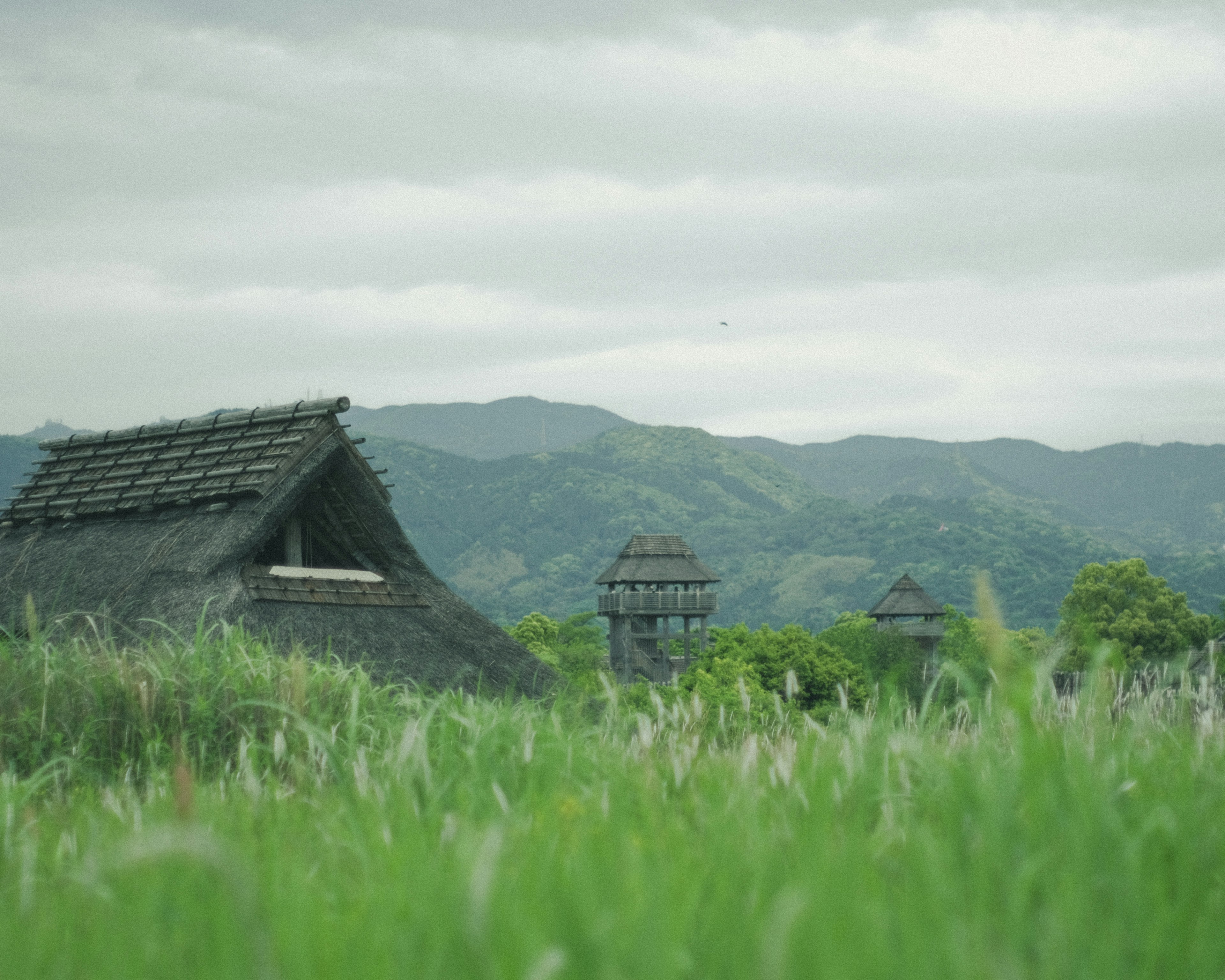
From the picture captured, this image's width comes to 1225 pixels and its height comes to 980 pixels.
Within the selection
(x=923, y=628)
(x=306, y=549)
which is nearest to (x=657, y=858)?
(x=306, y=549)

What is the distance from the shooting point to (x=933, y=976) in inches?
62.9

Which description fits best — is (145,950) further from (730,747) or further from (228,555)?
(228,555)

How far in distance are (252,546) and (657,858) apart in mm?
12434

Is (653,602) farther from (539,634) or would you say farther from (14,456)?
(14,456)

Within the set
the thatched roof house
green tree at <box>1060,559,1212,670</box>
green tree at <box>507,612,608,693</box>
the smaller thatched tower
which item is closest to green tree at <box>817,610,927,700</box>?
the smaller thatched tower

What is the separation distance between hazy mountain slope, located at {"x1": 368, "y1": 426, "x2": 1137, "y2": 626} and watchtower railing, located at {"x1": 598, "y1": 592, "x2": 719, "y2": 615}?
200 feet

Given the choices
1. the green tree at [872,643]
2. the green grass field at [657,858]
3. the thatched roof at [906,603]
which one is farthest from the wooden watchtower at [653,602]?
the green grass field at [657,858]

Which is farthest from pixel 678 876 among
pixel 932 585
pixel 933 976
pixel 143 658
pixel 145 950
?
pixel 932 585

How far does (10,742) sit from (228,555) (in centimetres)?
828

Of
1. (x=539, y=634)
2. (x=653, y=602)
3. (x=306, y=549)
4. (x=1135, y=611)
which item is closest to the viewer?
(x=306, y=549)

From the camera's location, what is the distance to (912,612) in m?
49.1

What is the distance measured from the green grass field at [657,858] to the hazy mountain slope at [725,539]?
10260 centimetres

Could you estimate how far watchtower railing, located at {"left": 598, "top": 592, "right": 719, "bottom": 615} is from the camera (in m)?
48.0

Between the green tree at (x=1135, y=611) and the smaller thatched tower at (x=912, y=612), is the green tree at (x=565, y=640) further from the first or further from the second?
the green tree at (x=1135, y=611)
